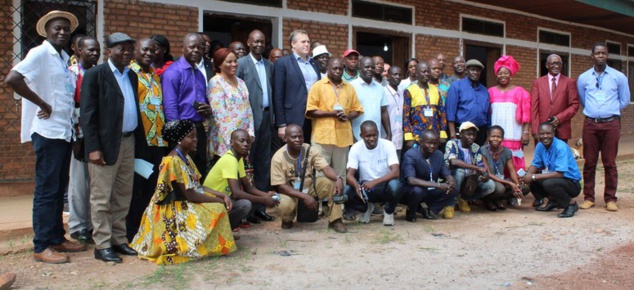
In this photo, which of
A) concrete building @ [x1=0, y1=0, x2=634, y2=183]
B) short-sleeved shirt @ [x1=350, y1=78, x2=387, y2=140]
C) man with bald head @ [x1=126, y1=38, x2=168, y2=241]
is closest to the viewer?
man with bald head @ [x1=126, y1=38, x2=168, y2=241]

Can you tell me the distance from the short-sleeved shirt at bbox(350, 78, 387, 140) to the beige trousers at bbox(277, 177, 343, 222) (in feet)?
3.71

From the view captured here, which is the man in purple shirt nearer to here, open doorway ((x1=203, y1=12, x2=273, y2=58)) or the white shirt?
the white shirt

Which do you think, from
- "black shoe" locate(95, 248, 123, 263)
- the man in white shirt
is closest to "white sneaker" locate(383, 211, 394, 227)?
the man in white shirt

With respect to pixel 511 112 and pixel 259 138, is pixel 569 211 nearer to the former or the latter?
pixel 511 112

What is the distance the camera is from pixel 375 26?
10633 millimetres

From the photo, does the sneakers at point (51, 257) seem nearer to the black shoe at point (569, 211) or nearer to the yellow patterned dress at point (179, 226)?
the yellow patterned dress at point (179, 226)

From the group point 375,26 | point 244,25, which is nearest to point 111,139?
point 244,25

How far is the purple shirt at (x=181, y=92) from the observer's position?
16.8 feet

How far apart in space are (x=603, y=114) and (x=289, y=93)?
363 cm

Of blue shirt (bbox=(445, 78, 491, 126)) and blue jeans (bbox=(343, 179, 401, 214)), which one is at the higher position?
blue shirt (bbox=(445, 78, 491, 126))

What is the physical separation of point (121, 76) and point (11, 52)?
10.2 feet

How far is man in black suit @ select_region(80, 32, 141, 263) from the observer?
4379 mm

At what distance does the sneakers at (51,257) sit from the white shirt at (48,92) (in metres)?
0.86

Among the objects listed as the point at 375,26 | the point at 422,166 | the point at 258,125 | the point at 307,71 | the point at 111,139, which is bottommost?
the point at 422,166
